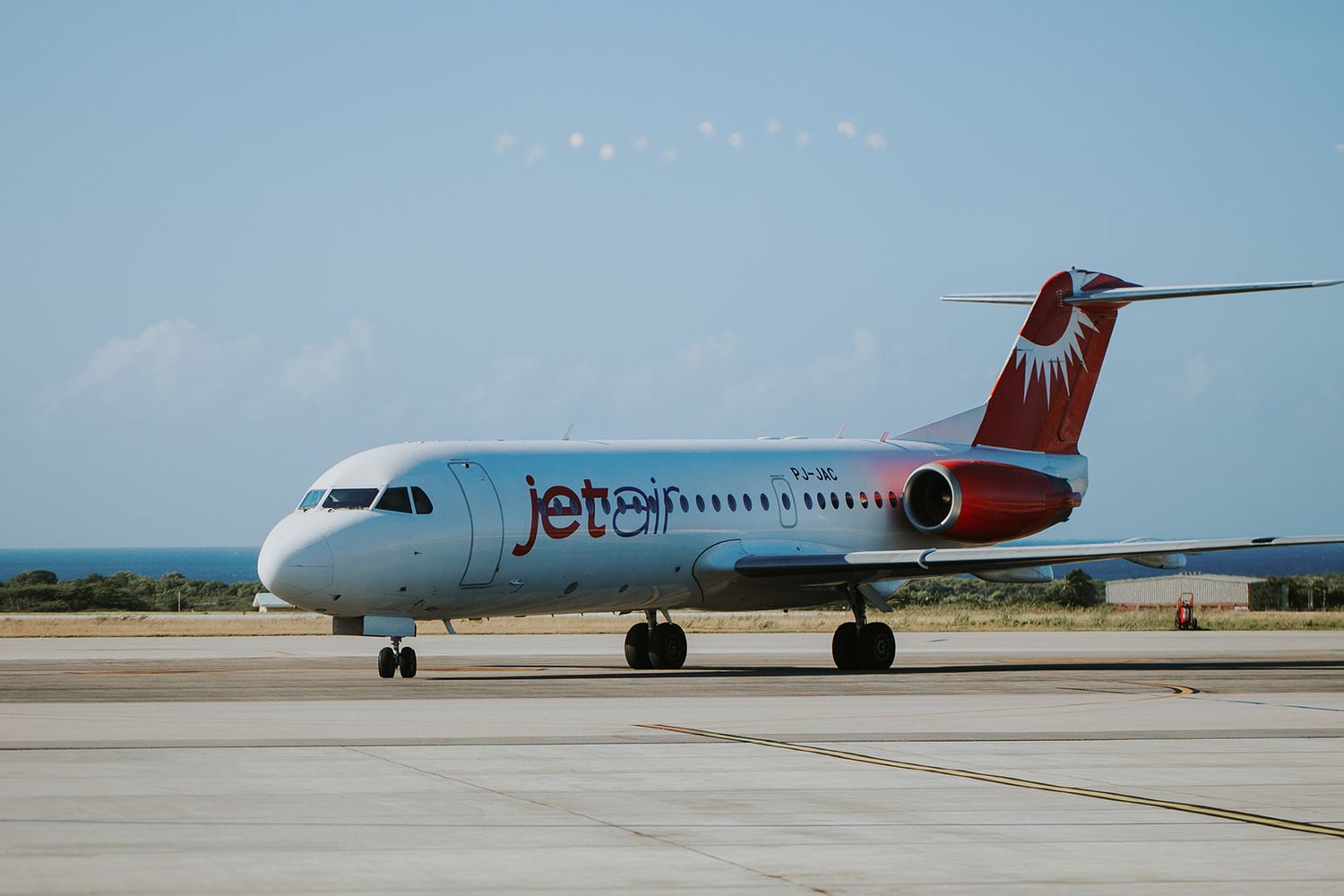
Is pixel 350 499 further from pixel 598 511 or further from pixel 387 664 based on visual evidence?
pixel 598 511

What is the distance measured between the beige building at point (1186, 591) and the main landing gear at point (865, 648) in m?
54.4

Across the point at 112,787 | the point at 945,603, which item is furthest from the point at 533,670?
the point at 945,603

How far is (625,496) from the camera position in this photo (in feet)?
98.1

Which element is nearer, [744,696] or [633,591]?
[744,696]

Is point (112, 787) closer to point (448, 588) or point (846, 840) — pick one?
point (846, 840)

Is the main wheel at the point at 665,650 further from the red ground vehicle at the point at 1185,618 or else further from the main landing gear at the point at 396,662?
the red ground vehicle at the point at 1185,618

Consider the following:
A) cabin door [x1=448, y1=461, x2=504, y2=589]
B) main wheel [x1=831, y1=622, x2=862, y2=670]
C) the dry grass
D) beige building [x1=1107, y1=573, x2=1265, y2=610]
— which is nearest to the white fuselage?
cabin door [x1=448, y1=461, x2=504, y2=589]

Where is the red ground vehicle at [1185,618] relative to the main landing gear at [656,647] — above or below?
above

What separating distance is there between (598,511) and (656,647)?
4.10m

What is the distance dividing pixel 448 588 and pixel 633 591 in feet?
12.4

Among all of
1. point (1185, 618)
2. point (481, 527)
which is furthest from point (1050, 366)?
point (1185, 618)

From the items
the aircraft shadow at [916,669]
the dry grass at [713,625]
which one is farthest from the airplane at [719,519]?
the dry grass at [713,625]

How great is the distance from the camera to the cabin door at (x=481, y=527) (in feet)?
91.6

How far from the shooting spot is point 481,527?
27.9 m
